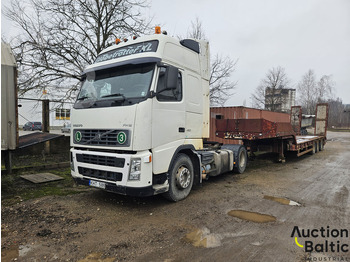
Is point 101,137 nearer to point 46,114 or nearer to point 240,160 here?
point 240,160

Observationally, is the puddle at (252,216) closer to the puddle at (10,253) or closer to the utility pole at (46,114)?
the puddle at (10,253)

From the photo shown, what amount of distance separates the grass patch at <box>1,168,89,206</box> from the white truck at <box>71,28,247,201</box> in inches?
51.5

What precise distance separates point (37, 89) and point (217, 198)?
9665 millimetres

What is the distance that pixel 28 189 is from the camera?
19.2 feet

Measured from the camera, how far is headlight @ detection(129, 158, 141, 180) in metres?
4.08

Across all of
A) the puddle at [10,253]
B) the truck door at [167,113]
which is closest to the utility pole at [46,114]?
the truck door at [167,113]

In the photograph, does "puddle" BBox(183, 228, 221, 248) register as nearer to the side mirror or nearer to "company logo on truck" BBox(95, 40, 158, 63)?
the side mirror

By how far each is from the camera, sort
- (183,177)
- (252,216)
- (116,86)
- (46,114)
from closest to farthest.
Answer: (252,216) → (116,86) → (183,177) → (46,114)

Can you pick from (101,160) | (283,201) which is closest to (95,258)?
(101,160)

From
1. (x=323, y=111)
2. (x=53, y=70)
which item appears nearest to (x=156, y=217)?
(x=53, y=70)

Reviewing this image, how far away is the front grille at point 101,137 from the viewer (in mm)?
4133

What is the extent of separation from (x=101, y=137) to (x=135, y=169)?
3.04ft

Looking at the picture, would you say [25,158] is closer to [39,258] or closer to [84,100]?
[84,100]

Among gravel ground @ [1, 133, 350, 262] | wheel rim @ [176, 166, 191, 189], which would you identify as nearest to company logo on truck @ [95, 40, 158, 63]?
wheel rim @ [176, 166, 191, 189]
